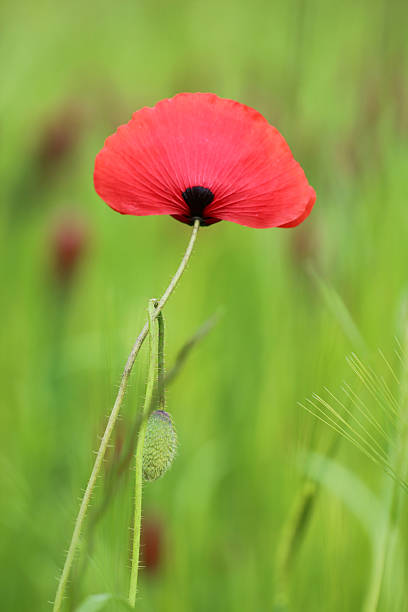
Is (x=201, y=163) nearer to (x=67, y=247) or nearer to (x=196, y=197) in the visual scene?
(x=196, y=197)

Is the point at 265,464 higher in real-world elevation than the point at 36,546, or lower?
higher

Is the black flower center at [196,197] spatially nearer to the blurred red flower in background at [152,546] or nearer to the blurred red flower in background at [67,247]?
the blurred red flower in background at [152,546]

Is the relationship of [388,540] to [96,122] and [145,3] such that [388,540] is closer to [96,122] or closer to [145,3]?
[96,122]

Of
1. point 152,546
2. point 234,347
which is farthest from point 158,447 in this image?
point 234,347

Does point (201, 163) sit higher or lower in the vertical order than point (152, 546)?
higher

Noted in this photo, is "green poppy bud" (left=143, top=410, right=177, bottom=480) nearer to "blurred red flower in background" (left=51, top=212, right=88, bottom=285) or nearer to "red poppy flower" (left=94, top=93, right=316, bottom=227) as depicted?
"red poppy flower" (left=94, top=93, right=316, bottom=227)

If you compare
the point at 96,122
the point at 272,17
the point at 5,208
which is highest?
the point at 272,17

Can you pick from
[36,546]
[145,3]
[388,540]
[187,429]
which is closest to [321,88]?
[187,429]
